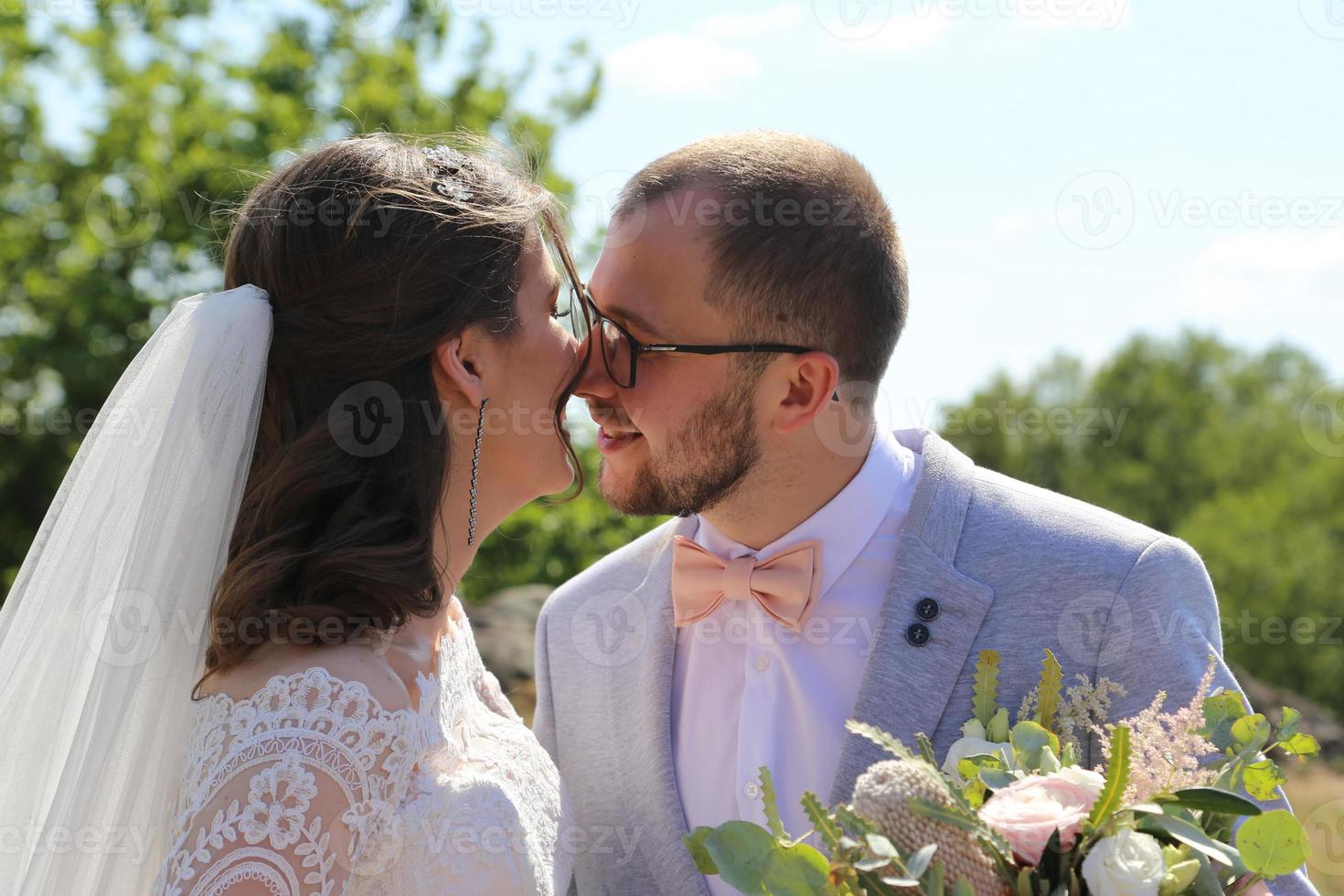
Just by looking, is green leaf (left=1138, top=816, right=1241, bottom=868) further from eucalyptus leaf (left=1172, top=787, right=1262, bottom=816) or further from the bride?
the bride

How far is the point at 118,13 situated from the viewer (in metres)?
14.8

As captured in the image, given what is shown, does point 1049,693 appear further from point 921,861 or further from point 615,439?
point 615,439

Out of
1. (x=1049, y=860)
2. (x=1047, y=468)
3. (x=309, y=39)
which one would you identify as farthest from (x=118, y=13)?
(x=1047, y=468)

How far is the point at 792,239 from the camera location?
366 centimetres

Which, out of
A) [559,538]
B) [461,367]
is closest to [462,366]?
[461,367]

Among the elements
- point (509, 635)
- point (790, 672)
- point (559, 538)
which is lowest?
point (559, 538)

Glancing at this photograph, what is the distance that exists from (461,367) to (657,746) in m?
1.24

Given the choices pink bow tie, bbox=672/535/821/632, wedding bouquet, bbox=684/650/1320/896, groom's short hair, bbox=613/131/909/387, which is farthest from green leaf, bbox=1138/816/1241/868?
groom's short hair, bbox=613/131/909/387

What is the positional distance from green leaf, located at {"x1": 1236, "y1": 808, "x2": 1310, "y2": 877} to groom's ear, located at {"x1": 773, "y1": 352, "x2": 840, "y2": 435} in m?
1.87

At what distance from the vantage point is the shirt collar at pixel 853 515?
11.5 ft

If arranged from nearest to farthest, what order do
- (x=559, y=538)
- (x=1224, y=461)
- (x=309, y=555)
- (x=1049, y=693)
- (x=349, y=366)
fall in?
(x=1049, y=693)
(x=309, y=555)
(x=349, y=366)
(x=559, y=538)
(x=1224, y=461)

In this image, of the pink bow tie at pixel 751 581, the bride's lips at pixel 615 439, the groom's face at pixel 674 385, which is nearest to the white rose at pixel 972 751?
the pink bow tie at pixel 751 581

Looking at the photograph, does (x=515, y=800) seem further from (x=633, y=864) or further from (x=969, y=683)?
(x=969, y=683)

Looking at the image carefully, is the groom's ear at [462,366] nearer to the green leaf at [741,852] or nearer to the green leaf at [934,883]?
the green leaf at [741,852]
